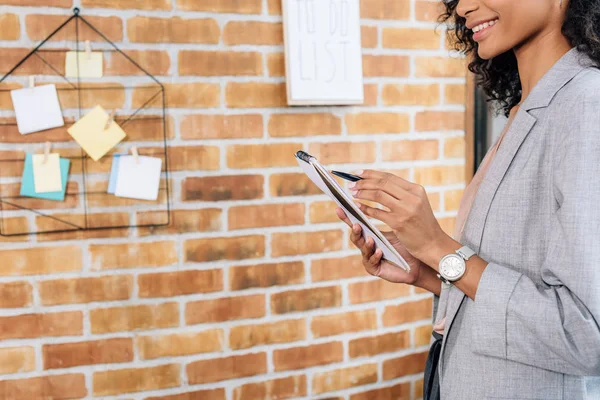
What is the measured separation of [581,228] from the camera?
2.52 feet

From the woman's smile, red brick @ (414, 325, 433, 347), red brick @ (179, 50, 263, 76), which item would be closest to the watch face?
the woman's smile

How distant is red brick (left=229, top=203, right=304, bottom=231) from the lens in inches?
60.9

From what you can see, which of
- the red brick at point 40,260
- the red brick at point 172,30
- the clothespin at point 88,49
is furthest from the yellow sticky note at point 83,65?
the red brick at point 40,260

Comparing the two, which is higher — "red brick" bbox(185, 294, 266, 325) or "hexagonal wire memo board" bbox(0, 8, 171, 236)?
"hexagonal wire memo board" bbox(0, 8, 171, 236)

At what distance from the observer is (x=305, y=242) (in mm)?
1628

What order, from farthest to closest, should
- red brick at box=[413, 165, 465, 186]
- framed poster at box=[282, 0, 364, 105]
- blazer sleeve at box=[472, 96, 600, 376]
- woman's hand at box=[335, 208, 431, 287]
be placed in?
red brick at box=[413, 165, 465, 186] → framed poster at box=[282, 0, 364, 105] → woman's hand at box=[335, 208, 431, 287] → blazer sleeve at box=[472, 96, 600, 376]

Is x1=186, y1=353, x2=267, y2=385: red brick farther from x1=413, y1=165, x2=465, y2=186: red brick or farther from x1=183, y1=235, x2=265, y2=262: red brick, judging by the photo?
x1=413, y1=165, x2=465, y2=186: red brick

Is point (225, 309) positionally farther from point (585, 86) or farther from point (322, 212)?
point (585, 86)

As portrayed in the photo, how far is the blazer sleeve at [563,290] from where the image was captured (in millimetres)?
768

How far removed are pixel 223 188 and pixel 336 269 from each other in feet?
1.35

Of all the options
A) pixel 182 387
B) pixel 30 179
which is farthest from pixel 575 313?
pixel 30 179

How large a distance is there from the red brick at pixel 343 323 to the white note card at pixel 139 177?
0.59 m

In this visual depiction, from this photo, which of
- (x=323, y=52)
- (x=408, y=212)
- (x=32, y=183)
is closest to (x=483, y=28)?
(x=408, y=212)

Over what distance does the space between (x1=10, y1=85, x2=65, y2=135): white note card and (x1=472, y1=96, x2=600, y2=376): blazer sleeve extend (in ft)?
3.48
